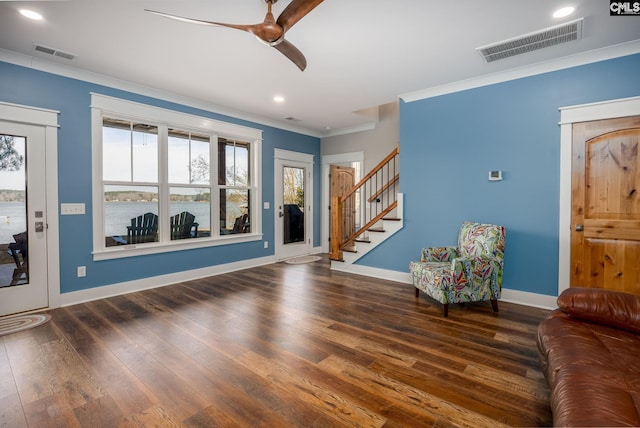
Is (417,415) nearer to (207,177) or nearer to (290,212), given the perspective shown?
(207,177)

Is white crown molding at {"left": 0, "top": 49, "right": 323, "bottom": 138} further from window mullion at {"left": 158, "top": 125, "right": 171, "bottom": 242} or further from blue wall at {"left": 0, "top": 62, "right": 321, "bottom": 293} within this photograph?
window mullion at {"left": 158, "top": 125, "right": 171, "bottom": 242}

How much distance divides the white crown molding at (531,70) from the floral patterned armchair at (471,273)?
1.81m

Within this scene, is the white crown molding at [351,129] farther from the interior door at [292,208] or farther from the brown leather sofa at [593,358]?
the brown leather sofa at [593,358]

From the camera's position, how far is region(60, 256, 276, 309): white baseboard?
3633mm

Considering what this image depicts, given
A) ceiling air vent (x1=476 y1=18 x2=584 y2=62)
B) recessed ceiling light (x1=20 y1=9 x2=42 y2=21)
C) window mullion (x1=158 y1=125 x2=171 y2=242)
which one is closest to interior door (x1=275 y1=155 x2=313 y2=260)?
window mullion (x1=158 y1=125 x2=171 y2=242)

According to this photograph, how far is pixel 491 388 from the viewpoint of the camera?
1.96m

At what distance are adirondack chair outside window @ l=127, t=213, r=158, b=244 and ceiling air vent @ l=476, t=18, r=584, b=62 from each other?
4592 mm

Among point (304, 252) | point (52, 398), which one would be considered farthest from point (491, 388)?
point (304, 252)

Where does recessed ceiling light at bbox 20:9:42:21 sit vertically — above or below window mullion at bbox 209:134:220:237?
above

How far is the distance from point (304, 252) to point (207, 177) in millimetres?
2742

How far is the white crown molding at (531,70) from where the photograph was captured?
307 cm

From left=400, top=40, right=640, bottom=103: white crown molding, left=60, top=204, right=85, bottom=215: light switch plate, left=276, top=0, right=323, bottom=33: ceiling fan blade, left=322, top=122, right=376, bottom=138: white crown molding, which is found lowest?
left=60, top=204, right=85, bottom=215: light switch plate

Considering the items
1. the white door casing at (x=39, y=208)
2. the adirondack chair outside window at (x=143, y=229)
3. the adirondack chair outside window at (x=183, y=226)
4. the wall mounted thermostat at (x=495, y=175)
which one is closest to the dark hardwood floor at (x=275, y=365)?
the white door casing at (x=39, y=208)

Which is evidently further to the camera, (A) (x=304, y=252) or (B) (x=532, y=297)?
(A) (x=304, y=252)
